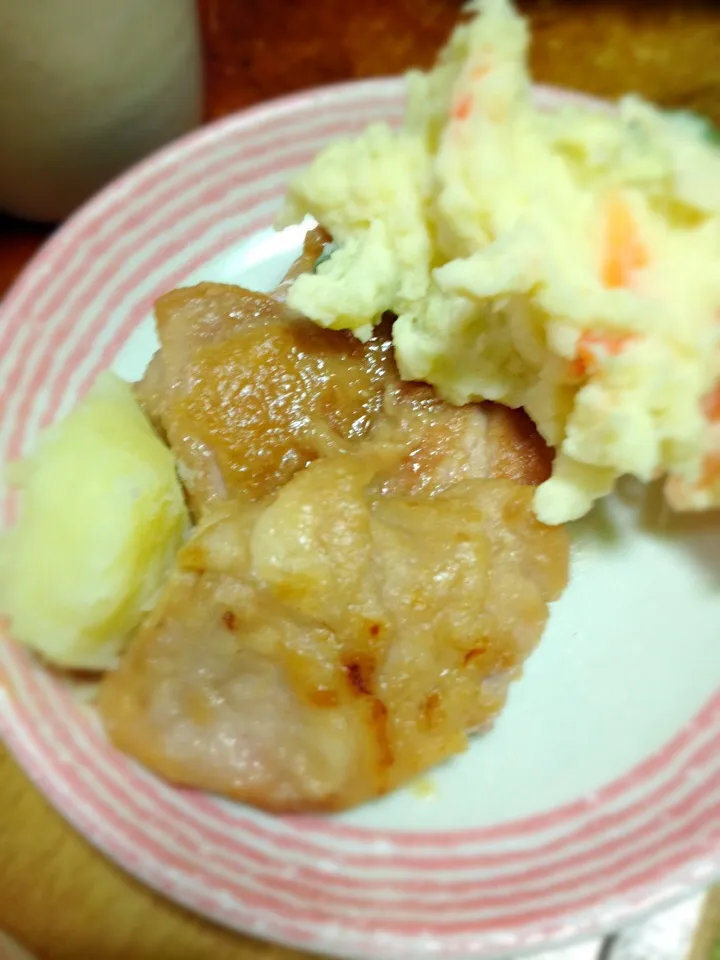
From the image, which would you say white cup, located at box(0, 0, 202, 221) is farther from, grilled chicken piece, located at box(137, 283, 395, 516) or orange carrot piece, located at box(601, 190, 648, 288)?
orange carrot piece, located at box(601, 190, 648, 288)

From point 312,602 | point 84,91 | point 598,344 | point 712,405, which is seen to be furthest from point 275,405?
point 84,91

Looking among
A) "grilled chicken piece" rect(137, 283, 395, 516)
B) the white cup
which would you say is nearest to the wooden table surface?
the white cup

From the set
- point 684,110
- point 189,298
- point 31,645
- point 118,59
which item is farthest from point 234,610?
point 684,110

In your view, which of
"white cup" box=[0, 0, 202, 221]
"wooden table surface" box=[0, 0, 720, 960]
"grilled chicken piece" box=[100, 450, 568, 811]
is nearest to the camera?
"grilled chicken piece" box=[100, 450, 568, 811]

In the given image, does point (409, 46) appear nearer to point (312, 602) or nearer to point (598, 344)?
point (598, 344)

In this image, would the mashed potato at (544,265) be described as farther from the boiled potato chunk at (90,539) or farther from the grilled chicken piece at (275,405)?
the boiled potato chunk at (90,539)

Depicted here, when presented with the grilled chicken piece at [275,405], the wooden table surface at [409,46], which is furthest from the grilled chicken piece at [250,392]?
the wooden table surface at [409,46]

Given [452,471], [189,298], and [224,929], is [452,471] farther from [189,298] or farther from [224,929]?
[224,929]
